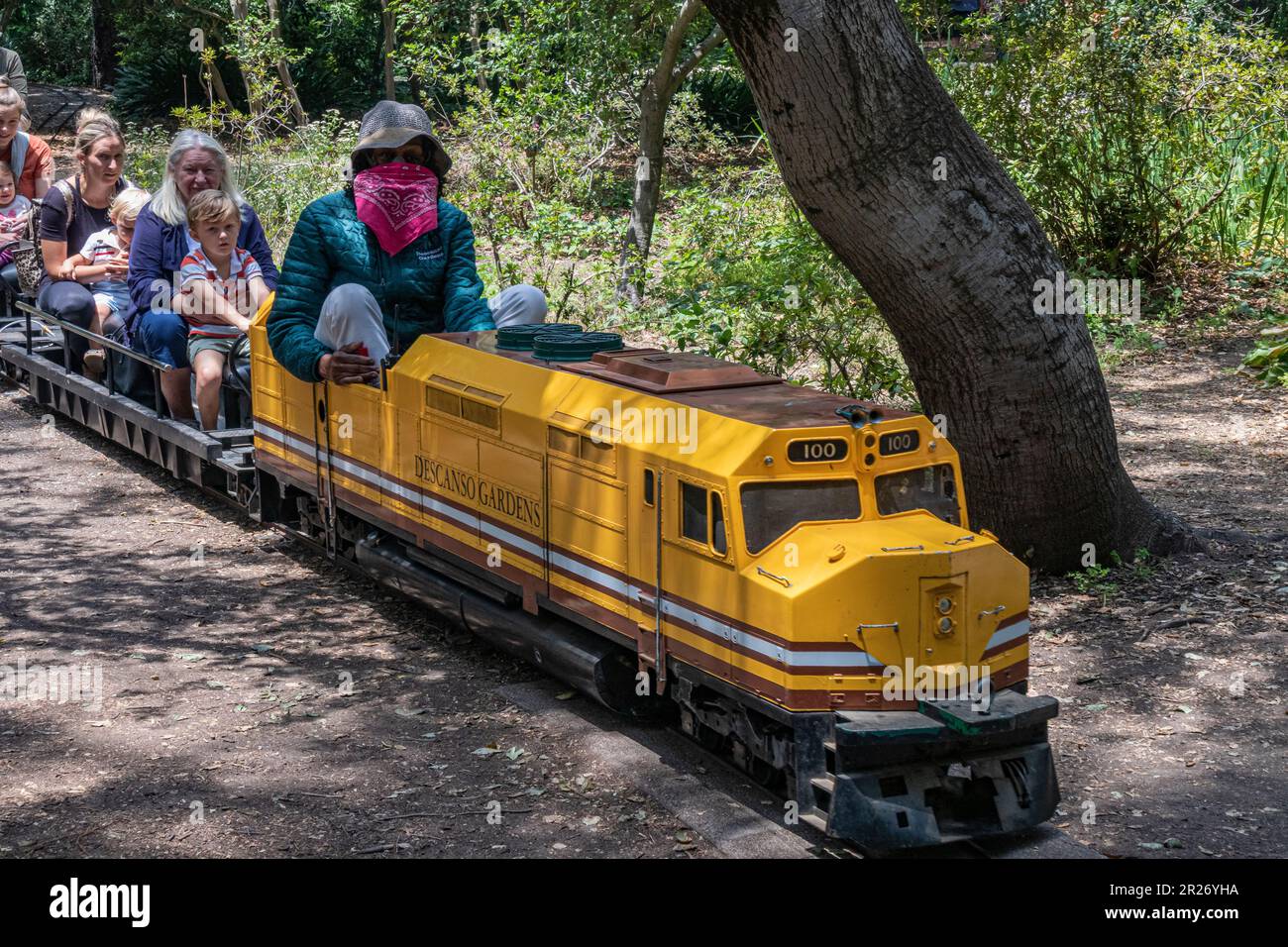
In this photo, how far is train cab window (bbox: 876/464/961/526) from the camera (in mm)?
6387

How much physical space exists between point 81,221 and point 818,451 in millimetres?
8795

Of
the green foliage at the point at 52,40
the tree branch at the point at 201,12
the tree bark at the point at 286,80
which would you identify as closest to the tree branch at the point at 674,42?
the tree bark at the point at 286,80

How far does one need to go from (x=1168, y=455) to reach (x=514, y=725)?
6495 millimetres

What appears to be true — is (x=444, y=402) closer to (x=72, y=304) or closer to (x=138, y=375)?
(x=138, y=375)

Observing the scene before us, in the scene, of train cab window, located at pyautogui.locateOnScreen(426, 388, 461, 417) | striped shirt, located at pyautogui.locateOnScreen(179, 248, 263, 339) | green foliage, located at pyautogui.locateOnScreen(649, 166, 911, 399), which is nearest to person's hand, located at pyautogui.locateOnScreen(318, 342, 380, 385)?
train cab window, located at pyautogui.locateOnScreen(426, 388, 461, 417)

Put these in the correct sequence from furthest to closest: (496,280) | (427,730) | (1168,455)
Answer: (496,280), (1168,455), (427,730)

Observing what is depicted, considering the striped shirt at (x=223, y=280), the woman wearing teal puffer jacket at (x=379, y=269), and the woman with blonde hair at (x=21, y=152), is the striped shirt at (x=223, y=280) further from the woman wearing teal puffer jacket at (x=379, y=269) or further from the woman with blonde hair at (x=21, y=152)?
the woman with blonde hair at (x=21, y=152)

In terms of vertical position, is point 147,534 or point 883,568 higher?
point 883,568

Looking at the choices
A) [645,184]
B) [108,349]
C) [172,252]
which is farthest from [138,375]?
[645,184]

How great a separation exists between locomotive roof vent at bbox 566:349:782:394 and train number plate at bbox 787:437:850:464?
3.10 feet

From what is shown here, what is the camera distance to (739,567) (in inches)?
240

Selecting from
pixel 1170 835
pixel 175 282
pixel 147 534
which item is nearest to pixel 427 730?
pixel 1170 835
